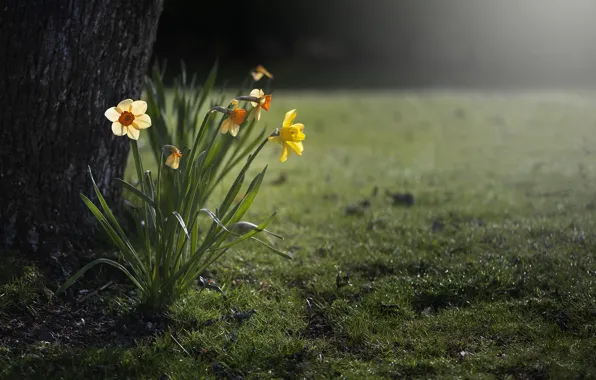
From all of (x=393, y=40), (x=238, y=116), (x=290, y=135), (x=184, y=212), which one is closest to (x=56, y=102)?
(x=184, y=212)

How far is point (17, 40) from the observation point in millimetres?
3260

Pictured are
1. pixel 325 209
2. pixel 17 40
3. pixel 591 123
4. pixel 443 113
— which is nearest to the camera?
pixel 17 40

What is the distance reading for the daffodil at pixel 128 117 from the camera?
2.81 meters

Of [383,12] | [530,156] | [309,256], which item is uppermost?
[383,12]

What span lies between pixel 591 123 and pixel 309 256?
5.24 metres

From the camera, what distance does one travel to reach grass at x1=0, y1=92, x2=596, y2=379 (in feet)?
9.09

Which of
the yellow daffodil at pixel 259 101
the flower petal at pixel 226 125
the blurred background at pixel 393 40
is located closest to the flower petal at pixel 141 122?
the flower petal at pixel 226 125

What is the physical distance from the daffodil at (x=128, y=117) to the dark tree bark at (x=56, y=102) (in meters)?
0.69

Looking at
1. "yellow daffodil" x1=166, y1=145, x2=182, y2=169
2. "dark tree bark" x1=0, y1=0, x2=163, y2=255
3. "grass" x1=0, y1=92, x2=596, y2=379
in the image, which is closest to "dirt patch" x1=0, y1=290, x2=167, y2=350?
"grass" x1=0, y1=92, x2=596, y2=379

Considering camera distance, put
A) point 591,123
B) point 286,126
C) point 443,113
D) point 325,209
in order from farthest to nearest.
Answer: point 443,113
point 591,123
point 325,209
point 286,126

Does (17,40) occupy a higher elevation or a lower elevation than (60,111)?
higher

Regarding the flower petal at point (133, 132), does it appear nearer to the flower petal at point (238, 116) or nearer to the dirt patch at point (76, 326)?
the flower petal at point (238, 116)

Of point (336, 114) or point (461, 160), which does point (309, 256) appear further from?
point (336, 114)

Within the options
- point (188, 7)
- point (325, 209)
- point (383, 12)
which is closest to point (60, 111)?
point (325, 209)
